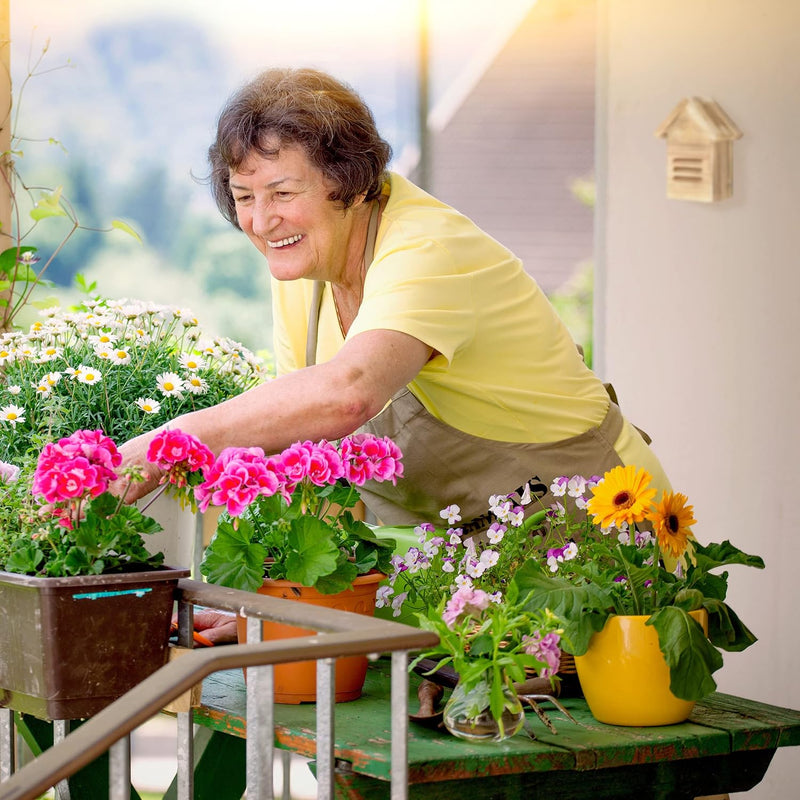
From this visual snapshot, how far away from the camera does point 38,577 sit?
1.29 m

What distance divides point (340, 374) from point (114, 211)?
3493 mm

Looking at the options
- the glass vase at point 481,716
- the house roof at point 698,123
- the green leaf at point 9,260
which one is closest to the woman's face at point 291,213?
the glass vase at point 481,716

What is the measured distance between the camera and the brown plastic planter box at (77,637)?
4.23ft

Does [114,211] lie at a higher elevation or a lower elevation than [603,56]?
lower

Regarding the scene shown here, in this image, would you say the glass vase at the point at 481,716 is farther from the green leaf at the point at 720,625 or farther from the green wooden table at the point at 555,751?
the green leaf at the point at 720,625

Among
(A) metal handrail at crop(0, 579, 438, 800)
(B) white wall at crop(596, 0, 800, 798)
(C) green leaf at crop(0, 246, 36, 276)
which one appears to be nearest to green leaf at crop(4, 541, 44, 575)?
(A) metal handrail at crop(0, 579, 438, 800)

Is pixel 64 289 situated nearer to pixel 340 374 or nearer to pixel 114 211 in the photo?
pixel 114 211

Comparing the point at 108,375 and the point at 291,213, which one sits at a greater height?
the point at 291,213

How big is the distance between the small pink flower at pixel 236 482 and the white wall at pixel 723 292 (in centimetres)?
253

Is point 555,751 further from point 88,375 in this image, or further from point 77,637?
point 88,375

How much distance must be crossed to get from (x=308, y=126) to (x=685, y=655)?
932 mm

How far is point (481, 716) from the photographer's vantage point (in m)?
1.29

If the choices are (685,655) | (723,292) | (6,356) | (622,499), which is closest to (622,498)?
(622,499)

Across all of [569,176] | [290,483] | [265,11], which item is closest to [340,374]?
[290,483]
